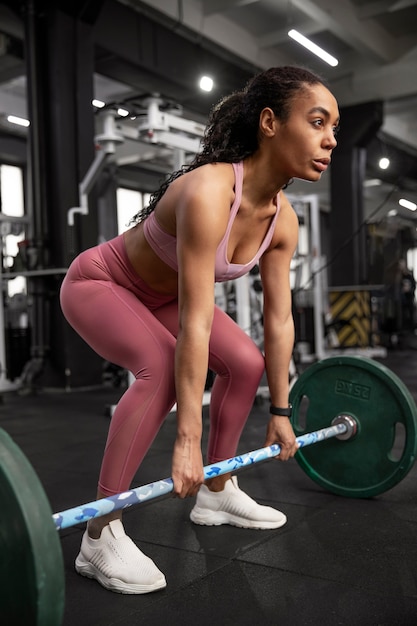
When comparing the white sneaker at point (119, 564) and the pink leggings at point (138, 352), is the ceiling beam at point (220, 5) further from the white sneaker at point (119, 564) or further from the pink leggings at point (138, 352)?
the white sneaker at point (119, 564)

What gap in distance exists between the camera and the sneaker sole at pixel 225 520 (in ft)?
5.38

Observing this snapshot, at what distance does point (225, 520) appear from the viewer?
1674 mm

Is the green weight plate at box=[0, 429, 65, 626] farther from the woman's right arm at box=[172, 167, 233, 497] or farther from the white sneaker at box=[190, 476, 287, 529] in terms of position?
the white sneaker at box=[190, 476, 287, 529]

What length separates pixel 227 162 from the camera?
52.1 inches

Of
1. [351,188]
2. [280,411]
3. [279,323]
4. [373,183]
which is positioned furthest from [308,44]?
[373,183]

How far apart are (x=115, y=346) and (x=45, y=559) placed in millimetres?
580

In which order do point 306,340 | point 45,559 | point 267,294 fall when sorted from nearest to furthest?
point 45,559, point 267,294, point 306,340

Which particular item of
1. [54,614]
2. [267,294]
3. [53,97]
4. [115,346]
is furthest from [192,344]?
[53,97]

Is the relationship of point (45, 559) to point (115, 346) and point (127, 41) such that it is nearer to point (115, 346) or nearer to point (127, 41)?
point (115, 346)

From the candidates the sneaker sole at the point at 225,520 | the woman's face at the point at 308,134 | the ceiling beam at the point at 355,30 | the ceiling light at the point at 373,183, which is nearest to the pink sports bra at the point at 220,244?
the woman's face at the point at 308,134

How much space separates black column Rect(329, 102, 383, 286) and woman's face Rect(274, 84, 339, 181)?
22.3 ft

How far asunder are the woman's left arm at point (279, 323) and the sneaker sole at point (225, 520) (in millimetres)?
264

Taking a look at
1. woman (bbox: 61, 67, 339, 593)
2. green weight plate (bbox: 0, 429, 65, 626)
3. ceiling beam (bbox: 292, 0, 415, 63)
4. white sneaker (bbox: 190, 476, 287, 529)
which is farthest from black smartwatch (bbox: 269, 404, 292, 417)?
ceiling beam (bbox: 292, 0, 415, 63)

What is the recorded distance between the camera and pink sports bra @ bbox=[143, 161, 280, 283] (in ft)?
4.20
